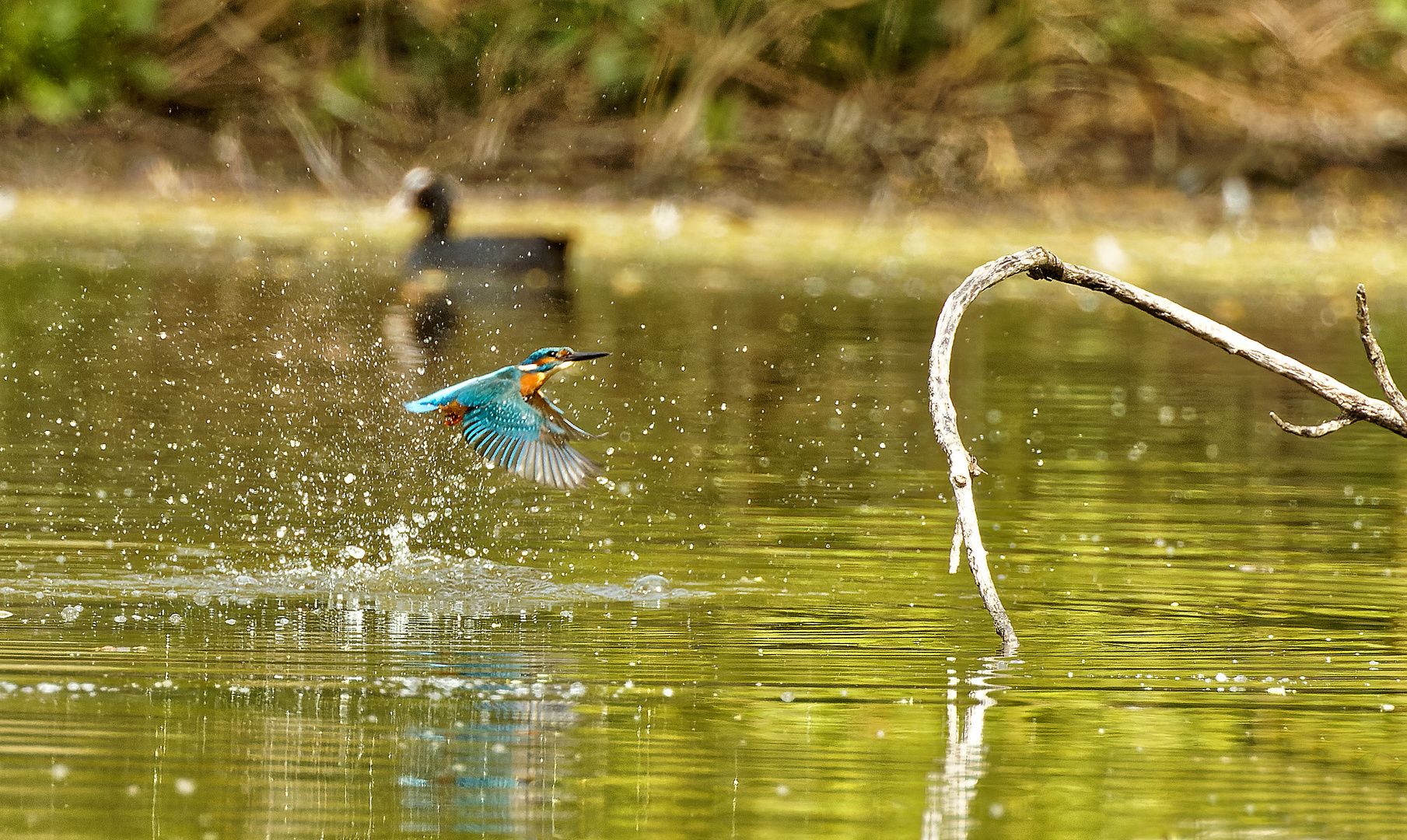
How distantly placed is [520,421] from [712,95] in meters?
14.1

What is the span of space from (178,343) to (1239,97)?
11.7 metres

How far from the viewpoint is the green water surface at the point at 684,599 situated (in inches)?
161

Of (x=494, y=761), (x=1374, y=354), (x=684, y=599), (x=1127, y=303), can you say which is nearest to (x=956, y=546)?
(x=1127, y=303)

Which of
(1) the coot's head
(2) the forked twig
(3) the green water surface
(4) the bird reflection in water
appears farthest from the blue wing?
(1) the coot's head

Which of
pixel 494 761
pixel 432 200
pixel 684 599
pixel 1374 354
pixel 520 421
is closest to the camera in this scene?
pixel 494 761

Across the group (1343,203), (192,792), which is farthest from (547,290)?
(192,792)

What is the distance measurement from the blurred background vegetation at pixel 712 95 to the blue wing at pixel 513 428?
42.7 ft

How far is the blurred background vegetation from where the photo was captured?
1917cm

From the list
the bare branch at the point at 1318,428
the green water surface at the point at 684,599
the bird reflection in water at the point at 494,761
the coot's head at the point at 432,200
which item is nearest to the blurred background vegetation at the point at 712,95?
the coot's head at the point at 432,200

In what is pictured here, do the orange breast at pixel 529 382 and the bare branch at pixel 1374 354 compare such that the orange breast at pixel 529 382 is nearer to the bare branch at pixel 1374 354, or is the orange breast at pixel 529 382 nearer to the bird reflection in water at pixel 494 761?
the bird reflection in water at pixel 494 761

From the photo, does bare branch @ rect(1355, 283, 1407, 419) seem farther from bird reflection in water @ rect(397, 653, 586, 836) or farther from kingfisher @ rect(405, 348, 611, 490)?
kingfisher @ rect(405, 348, 611, 490)

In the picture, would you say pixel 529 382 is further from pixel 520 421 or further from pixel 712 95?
pixel 712 95

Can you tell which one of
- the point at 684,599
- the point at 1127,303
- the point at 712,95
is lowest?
the point at 684,599

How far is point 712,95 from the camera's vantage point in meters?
19.8
